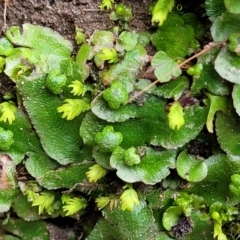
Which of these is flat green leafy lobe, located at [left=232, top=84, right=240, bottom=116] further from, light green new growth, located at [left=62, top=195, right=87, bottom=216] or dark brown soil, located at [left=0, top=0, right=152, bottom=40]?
light green new growth, located at [left=62, top=195, right=87, bottom=216]

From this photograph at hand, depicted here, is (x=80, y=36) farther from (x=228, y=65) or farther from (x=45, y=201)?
(x=45, y=201)

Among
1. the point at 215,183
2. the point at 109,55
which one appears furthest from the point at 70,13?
the point at 215,183

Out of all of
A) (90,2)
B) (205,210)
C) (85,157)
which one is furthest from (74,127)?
(205,210)

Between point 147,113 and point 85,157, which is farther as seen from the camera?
point 85,157

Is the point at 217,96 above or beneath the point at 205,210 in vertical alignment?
above

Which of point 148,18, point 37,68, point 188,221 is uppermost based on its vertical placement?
point 148,18

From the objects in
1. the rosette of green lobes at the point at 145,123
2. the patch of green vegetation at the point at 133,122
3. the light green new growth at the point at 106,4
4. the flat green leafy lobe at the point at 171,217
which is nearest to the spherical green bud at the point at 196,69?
the patch of green vegetation at the point at 133,122

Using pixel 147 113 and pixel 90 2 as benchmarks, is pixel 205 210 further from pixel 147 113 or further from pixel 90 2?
pixel 90 2
